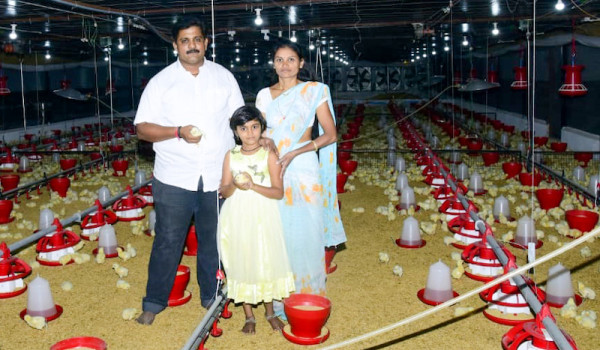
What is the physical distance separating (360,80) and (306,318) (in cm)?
3081

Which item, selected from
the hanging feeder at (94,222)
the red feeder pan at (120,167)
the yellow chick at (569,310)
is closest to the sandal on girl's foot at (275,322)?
the yellow chick at (569,310)

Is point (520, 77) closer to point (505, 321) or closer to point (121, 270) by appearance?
point (505, 321)

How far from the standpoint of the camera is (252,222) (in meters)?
3.02

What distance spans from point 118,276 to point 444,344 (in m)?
2.40

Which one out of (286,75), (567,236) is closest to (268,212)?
(286,75)

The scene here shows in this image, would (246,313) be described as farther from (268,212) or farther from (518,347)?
(518,347)

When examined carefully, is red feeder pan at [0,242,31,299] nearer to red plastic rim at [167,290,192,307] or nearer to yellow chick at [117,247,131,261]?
yellow chick at [117,247,131,261]

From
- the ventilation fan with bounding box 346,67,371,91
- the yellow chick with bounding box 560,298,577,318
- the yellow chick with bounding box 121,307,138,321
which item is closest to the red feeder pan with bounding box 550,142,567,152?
the yellow chick with bounding box 560,298,577,318

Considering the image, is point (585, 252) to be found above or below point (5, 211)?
below

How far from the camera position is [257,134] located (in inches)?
117

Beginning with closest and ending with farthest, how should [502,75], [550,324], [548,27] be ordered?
[550,324]
[548,27]
[502,75]

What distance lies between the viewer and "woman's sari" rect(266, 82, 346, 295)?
3180 millimetres

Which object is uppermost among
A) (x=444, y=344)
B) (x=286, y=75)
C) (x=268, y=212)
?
(x=286, y=75)

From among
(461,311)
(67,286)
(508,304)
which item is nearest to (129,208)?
(67,286)
